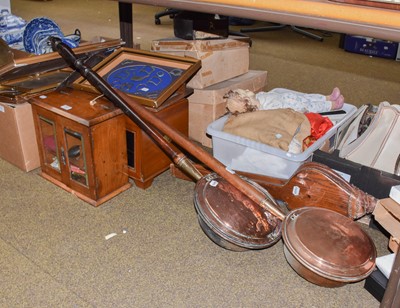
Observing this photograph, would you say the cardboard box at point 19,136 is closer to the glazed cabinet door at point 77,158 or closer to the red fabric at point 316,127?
the glazed cabinet door at point 77,158

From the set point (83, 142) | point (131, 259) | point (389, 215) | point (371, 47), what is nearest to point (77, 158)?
point (83, 142)

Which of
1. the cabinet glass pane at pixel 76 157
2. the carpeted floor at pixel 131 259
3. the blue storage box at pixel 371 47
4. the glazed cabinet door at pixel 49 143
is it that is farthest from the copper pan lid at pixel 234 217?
the blue storage box at pixel 371 47

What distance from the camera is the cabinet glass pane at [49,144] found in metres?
1.73

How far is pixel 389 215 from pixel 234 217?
48 cm

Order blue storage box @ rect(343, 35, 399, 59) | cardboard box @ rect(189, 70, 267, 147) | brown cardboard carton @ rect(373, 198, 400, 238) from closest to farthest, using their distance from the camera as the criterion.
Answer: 1. brown cardboard carton @ rect(373, 198, 400, 238)
2. cardboard box @ rect(189, 70, 267, 147)
3. blue storage box @ rect(343, 35, 399, 59)

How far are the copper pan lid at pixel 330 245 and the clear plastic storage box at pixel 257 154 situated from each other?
0.29m

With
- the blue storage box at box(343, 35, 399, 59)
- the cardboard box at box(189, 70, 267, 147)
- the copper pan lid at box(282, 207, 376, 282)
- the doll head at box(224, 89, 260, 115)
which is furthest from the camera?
the blue storage box at box(343, 35, 399, 59)

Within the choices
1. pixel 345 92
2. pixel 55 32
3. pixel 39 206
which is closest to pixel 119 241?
pixel 39 206

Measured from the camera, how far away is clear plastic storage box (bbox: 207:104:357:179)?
159 cm

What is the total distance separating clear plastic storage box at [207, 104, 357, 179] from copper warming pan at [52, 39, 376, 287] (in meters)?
0.15

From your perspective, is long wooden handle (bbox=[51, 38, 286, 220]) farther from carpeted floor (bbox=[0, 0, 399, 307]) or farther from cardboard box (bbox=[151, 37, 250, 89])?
cardboard box (bbox=[151, 37, 250, 89])

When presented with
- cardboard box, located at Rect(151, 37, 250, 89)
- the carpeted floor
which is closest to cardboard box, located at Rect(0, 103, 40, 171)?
the carpeted floor

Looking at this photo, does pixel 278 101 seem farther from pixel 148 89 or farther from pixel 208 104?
pixel 148 89

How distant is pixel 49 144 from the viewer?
1785 mm
